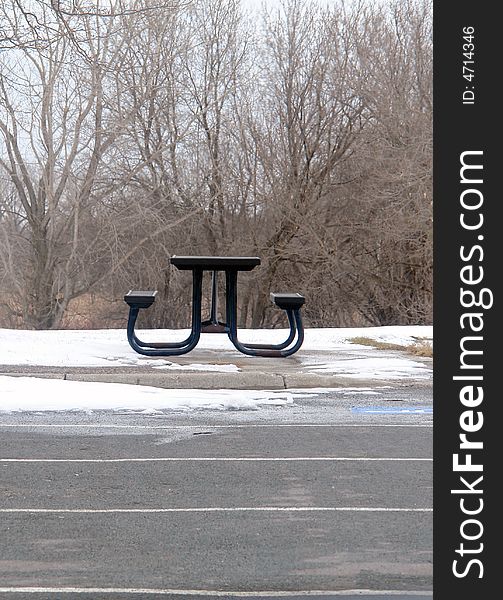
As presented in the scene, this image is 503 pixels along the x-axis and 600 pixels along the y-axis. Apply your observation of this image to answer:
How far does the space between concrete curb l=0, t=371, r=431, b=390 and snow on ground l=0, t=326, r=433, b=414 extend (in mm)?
184

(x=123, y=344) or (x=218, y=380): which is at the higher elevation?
(x=123, y=344)

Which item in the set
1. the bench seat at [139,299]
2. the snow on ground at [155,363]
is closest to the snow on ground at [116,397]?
the snow on ground at [155,363]

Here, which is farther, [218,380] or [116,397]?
[218,380]

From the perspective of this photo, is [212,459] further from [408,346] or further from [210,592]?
[408,346]

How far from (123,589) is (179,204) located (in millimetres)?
26082

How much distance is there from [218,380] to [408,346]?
490 cm

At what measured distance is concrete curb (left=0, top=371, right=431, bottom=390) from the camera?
1217 cm

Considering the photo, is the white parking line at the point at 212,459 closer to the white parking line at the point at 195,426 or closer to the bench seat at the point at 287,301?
the white parking line at the point at 195,426

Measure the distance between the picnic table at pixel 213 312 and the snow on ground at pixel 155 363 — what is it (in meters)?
0.21

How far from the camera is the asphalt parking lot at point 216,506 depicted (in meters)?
4.95


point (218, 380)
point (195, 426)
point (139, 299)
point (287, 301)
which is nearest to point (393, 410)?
point (195, 426)

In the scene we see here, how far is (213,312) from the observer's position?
15.0 m

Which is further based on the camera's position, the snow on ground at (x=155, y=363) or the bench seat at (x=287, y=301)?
the bench seat at (x=287, y=301)

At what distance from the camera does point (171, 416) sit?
10.3 m
